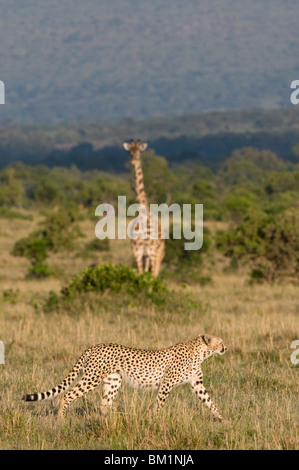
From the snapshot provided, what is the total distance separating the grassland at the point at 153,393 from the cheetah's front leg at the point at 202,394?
80 millimetres

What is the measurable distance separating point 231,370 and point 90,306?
4.61m

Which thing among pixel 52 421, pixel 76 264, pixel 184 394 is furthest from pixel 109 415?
pixel 76 264

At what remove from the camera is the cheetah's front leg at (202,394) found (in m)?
5.49

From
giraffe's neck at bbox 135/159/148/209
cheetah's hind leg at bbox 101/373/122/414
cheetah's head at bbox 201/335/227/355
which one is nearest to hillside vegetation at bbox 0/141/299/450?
cheetah's hind leg at bbox 101/373/122/414

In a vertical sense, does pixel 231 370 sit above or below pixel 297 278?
below

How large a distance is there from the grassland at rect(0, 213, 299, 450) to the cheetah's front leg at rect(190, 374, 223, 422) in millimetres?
80

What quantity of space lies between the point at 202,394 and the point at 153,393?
38.2 inches

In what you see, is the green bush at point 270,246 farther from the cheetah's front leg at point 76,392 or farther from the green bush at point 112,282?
→ the cheetah's front leg at point 76,392

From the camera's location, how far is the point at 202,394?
18.5ft

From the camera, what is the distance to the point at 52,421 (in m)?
5.52

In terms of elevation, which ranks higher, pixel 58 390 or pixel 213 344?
pixel 213 344
